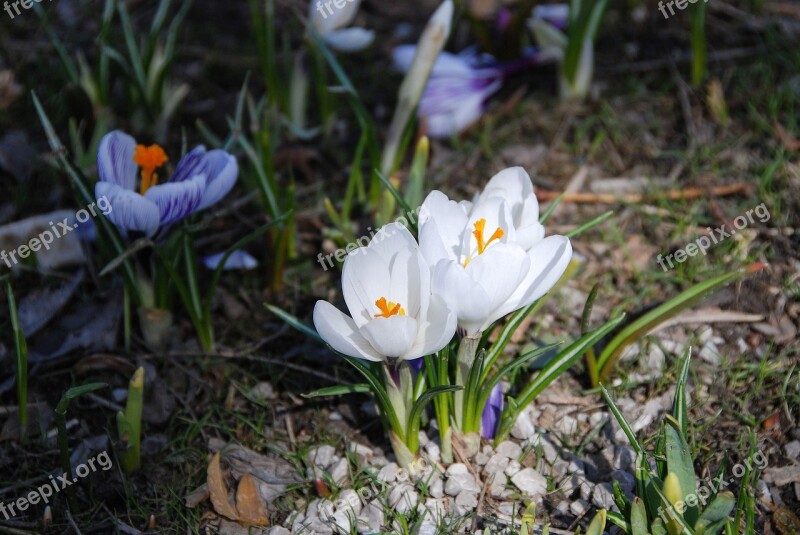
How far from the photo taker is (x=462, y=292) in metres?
1.30

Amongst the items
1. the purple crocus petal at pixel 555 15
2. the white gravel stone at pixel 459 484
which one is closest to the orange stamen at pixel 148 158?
the white gravel stone at pixel 459 484

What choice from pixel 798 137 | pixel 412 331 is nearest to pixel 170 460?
pixel 412 331

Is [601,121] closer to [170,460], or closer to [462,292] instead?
[462,292]

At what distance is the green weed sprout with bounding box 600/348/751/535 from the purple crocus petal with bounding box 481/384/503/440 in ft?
1.00

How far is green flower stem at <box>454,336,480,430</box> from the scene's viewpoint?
1.47m

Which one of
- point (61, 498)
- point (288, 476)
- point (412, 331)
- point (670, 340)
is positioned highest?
point (412, 331)

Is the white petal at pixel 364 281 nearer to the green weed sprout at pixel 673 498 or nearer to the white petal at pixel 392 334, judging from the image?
the white petal at pixel 392 334

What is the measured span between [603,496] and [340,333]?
64 centimetres

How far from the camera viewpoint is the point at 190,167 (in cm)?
182

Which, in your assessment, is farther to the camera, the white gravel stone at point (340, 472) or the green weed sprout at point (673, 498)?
the white gravel stone at point (340, 472)

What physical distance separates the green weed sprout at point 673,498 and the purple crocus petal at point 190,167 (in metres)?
1.00

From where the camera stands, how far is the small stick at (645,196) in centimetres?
228

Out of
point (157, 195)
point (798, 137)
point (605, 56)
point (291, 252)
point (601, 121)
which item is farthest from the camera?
point (605, 56)

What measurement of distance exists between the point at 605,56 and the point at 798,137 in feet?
2.40
